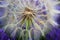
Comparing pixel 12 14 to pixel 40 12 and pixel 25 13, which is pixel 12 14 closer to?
pixel 25 13

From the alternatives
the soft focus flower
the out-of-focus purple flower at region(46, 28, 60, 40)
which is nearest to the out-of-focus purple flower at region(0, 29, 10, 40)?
the soft focus flower

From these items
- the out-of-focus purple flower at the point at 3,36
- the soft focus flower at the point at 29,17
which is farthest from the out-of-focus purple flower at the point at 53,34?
the out-of-focus purple flower at the point at 3,36

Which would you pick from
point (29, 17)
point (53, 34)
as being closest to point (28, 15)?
point (29, 17)

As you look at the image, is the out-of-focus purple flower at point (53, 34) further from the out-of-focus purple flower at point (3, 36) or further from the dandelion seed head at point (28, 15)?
the out-of-focus purple flower at point (3, 36)

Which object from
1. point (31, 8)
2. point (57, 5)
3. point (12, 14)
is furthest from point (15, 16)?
point (57, 5)

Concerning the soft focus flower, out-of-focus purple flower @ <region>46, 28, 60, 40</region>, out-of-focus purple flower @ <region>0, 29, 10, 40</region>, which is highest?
the soft focus flower

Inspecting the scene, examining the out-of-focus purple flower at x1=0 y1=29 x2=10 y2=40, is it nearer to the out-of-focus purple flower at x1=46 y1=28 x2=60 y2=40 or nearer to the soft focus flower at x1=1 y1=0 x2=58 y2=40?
the soft focus flower at x1=1 y1=0 x2=58 y2=40

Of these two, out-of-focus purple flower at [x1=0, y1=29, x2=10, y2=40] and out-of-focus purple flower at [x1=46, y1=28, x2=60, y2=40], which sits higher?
out-of-focus purple flower at [x1=0, y1=29, x2=10, y2=40]

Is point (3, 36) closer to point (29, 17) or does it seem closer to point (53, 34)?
point (29, 17)
